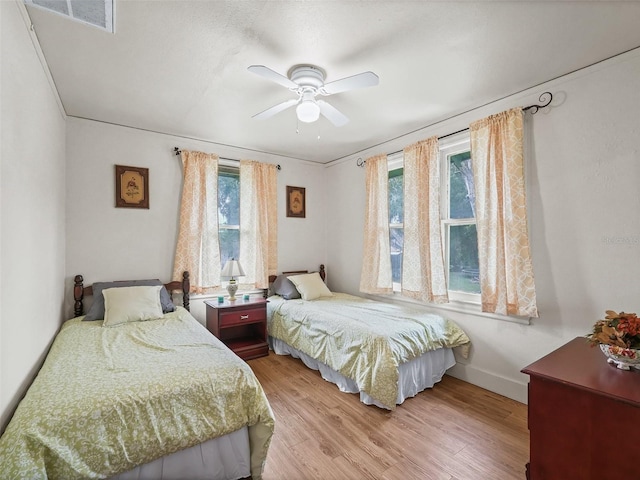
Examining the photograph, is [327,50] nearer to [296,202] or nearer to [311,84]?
[311,84]

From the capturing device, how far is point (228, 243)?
3840mm

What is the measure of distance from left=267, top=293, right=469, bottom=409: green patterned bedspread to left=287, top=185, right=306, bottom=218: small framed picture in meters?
1.39

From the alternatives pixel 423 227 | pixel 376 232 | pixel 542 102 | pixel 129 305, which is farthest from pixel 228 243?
pixel 542 102

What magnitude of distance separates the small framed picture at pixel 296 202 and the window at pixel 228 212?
0.74 m

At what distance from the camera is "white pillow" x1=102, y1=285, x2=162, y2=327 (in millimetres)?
2633

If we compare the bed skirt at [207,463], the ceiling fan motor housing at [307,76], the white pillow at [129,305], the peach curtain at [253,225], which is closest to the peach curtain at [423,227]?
the ceiling fan motor housing at [307,76]

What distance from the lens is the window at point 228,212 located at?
3801 mm

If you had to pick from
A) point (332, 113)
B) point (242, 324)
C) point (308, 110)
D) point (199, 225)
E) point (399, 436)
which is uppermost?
point (332, 113)

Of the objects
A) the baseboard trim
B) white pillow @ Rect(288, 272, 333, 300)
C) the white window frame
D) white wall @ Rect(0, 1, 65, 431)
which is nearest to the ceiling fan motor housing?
white wall @ Rect(0, 1, 65, 431)

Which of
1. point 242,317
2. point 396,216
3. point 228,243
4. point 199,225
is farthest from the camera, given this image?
point 228,243

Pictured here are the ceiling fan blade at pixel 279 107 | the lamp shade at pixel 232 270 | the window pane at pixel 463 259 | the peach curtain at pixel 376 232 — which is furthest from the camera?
the peach curtain at pixel 376 232

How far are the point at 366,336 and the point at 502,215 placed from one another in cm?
151

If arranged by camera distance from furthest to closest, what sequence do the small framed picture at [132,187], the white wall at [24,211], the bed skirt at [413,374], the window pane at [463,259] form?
1. the small framed picture at [132,187]
2. the window pane at [463,259]
3. the bed skirt at [413,374]
4. the white wall at [24,211]

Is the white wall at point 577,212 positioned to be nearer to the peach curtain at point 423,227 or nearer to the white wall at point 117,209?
the peach curtain at point 423,227
